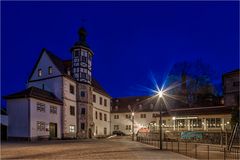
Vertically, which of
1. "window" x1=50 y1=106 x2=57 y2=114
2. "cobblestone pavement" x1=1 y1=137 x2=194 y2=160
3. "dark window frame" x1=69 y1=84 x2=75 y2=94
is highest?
"dark window frame" x1=69 y1=84 x2=75 y2=94

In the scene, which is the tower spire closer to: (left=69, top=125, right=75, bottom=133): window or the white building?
the white building

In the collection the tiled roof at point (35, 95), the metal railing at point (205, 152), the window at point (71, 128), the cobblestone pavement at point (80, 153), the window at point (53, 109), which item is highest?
the tiled roof at point (35, 95)

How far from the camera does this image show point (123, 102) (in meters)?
81.8

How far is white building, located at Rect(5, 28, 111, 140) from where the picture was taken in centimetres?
3900

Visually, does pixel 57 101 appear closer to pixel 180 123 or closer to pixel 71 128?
pixel 71 128

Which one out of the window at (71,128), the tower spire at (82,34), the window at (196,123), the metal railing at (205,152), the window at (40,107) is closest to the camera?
the metal railing at (205,152)

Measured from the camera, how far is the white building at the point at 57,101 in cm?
3900

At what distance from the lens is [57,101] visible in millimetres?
45375

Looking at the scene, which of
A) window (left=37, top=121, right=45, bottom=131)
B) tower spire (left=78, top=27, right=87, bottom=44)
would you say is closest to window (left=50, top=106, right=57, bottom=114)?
window (left=37, top=121, right=45, bottom=131)

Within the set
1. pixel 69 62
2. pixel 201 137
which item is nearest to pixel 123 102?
pixel 69 62

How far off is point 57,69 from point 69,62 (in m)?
6.86

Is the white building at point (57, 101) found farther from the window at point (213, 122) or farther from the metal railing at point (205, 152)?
the window at point (213, 122)

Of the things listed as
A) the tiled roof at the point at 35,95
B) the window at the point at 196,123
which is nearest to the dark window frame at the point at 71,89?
the tiled roof at the point at 35,95

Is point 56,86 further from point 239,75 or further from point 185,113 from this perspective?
point 239,75
